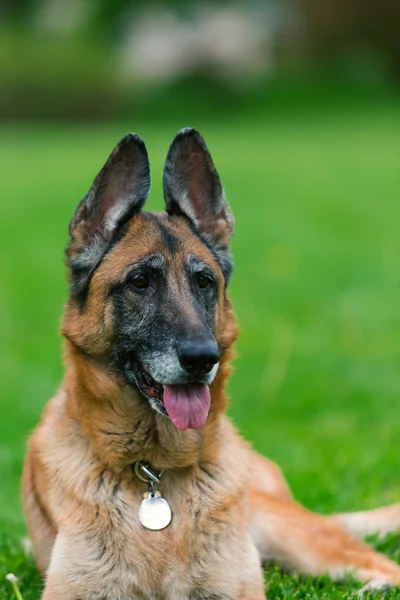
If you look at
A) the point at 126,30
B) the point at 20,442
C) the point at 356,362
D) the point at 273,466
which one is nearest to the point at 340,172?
the point at 356,362

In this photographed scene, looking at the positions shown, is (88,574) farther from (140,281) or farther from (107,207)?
(107,207)

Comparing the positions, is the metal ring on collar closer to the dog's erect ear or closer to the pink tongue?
the pink tongue

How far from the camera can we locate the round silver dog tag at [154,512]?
14.9ft

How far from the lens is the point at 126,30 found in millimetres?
50594

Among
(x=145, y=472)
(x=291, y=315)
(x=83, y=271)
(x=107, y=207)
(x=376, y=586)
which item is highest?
(x=107, y=207)

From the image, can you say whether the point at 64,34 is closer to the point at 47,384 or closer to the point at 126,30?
the point at 126,30

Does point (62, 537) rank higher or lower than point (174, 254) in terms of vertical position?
lower

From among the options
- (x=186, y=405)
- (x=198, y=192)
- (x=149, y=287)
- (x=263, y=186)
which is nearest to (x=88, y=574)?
(x=186, y=405)

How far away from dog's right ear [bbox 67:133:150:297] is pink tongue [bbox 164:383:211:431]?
66 cm

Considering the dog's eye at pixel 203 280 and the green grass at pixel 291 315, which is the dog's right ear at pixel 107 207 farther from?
the green grass at pixel 291 315

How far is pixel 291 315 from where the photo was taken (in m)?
11.8

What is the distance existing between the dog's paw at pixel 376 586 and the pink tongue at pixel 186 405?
1251 mm

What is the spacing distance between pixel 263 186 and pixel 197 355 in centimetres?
1662

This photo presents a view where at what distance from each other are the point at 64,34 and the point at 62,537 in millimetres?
44555
